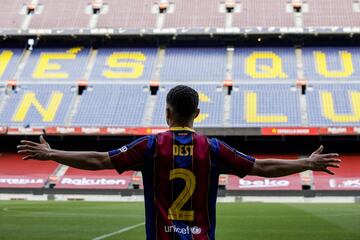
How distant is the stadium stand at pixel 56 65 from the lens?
4034 cm

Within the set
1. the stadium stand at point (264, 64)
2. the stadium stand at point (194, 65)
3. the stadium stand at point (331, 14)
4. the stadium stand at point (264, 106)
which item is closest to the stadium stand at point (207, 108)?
the stadium stand at point (264, 106)

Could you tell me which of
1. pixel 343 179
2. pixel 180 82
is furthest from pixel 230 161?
pixel 180 82

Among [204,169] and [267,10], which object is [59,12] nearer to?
[267,10]

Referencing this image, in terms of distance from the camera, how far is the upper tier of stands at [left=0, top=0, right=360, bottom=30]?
138ft

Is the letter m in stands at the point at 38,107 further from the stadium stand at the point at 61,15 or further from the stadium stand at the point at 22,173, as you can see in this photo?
the stadium stand at the point at 61,15

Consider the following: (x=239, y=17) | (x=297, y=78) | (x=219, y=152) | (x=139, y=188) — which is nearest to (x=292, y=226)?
(x=219, y=152)

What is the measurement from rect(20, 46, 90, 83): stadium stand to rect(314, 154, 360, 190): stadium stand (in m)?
19.8

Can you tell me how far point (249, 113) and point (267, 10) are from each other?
38.5 feet

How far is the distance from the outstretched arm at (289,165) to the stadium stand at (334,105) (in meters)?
31.7

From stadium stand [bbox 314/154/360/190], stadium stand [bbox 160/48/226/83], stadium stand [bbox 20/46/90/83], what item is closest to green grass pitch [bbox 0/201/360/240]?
stadium stand [bbox 314/154/360/190]

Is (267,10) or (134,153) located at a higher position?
(267,10)

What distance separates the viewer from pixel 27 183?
33438mm

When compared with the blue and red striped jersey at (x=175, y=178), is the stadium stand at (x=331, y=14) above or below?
above

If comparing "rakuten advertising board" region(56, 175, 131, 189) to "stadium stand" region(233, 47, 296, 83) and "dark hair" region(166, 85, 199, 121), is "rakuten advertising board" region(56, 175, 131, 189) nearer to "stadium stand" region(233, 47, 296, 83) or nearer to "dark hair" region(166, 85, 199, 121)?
"stadium stand" region(233, 47, 296, 83)
